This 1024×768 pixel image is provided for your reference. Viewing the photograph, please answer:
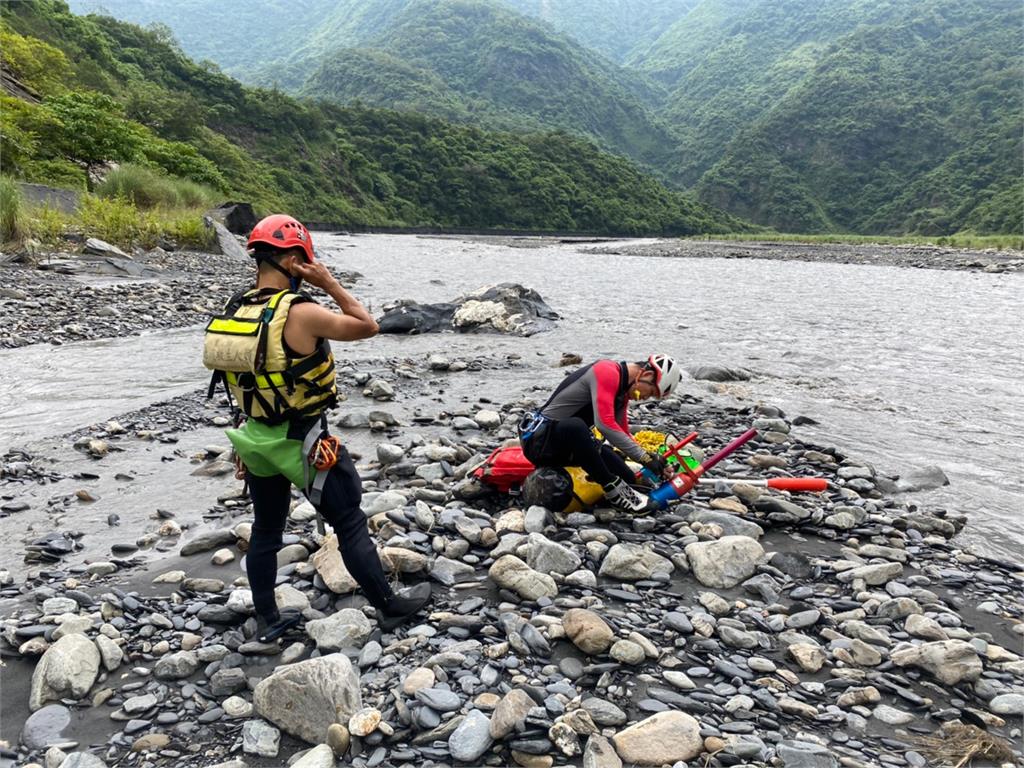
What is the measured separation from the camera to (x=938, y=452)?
365 inches

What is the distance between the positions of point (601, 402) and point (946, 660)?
3351 mm

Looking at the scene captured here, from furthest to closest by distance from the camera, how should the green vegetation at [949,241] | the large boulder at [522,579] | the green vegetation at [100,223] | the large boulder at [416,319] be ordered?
1. the green vegetation at [949,241]
2. the green vegetation at [100,223]
3. the large boulder at [416,319]
4. the large boulder at [522,579]

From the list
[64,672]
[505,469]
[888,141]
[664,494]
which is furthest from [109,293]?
[888,141]

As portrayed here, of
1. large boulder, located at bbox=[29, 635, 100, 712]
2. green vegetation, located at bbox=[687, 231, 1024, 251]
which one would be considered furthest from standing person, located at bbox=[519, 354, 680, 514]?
green vegetation, located at bbox=[687, 231, 1024, 251]

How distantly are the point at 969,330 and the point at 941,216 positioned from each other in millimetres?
119352

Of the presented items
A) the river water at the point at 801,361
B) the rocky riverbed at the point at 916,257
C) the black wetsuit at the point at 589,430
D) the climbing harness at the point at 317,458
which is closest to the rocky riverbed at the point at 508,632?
the black wetsuit at the point at 589,430

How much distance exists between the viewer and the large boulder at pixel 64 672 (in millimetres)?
3762

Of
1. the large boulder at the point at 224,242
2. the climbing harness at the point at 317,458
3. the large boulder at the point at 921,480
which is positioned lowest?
the large boulder at the point at 921,480

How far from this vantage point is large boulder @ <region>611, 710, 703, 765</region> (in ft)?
10.8

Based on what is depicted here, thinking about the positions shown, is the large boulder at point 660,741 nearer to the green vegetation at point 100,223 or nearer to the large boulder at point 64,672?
the large boulder at point 64,672

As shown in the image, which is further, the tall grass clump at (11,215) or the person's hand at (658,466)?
the tall grass clump at (11,215)

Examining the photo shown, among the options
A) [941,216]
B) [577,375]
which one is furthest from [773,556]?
[941,216]

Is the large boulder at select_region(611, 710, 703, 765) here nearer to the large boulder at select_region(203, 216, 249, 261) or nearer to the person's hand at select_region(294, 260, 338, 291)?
the person's hand at select_region(294, 260, 338, 291)

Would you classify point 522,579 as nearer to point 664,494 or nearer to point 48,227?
→ point 664,494
